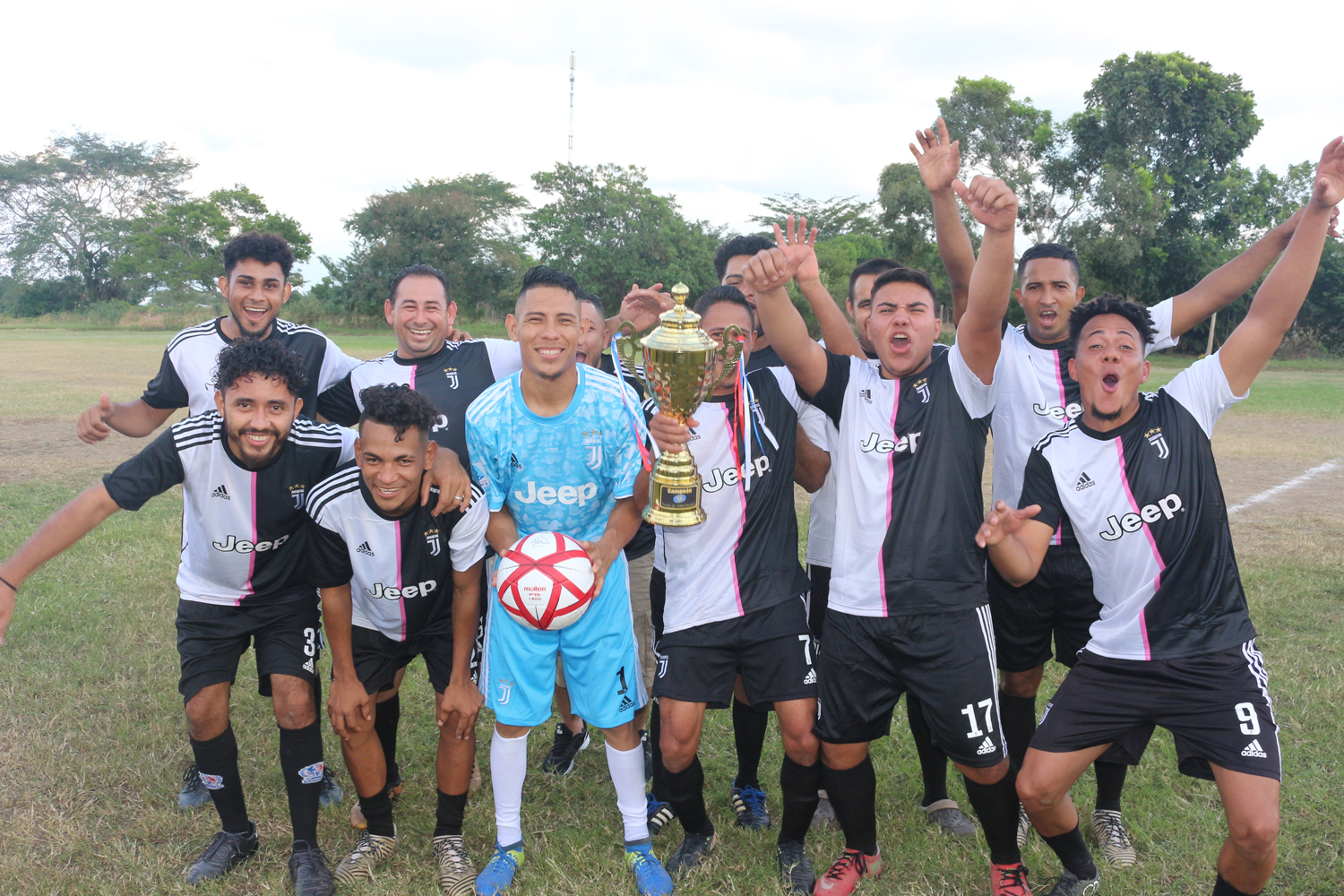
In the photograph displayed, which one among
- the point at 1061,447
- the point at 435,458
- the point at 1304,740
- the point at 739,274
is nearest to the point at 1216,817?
the point at 1304,740

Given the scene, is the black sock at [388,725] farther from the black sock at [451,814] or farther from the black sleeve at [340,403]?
the black sleeve at [340,403]

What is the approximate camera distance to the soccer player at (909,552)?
9.79ft

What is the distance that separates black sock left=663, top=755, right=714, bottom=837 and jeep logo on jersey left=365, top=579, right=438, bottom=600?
1143 millimetres

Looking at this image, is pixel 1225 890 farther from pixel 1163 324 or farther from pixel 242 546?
pixel 242 546

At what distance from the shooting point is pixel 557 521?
11.2ft

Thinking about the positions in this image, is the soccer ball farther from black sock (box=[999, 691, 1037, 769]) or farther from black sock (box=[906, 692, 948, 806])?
black sock (box=[999, 691, 1037, 769])

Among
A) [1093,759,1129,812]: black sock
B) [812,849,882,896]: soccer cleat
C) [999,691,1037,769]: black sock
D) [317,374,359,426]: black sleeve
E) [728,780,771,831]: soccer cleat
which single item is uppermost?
[317,374,359,426]: black sleeve

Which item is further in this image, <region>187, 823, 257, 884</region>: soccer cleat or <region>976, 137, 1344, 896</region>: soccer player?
<region>187, 823, 257, 884</region>: soccer cleat

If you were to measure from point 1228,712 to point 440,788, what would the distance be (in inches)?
107

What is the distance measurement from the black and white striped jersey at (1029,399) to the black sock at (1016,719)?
32.1 inches

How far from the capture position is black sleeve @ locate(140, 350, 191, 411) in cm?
405

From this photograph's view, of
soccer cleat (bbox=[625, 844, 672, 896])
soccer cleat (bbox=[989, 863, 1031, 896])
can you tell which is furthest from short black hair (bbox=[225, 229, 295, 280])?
soccer cleat (bbox=[989, 863, 1031, 896])

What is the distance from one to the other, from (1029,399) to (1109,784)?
157 centimetres

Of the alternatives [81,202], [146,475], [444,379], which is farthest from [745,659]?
[81,202]
